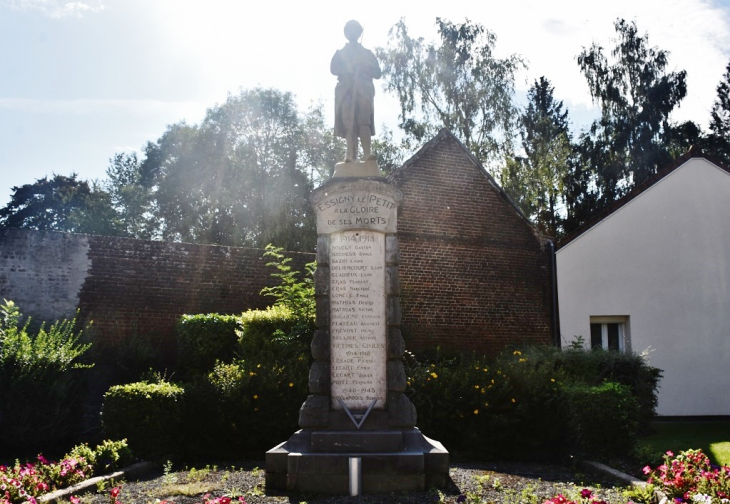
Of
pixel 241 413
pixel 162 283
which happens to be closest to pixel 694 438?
pixel 241 413

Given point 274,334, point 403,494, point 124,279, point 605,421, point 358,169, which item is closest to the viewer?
point 403,494

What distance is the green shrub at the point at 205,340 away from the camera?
12945 millimetres

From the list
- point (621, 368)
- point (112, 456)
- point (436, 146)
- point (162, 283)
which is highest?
point (436, 146)

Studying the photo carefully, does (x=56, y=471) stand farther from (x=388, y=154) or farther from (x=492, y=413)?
(x=388, y=154)

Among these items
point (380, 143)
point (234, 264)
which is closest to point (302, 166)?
point (380, 143)

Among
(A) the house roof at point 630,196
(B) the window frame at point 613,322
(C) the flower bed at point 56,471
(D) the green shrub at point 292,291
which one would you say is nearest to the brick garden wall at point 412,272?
(D) the green shrub at point 292,291

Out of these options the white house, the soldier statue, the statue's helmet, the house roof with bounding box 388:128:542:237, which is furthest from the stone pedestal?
the white house

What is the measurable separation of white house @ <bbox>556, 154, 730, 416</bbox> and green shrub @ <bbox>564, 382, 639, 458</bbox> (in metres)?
7.27

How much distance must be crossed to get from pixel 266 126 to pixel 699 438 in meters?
24.3

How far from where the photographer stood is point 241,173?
99.7 ft

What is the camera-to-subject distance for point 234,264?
14.8 m

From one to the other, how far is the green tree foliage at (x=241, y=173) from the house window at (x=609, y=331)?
15.4 m

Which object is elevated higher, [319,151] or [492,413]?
[319,151]

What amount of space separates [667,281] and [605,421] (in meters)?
8.94
